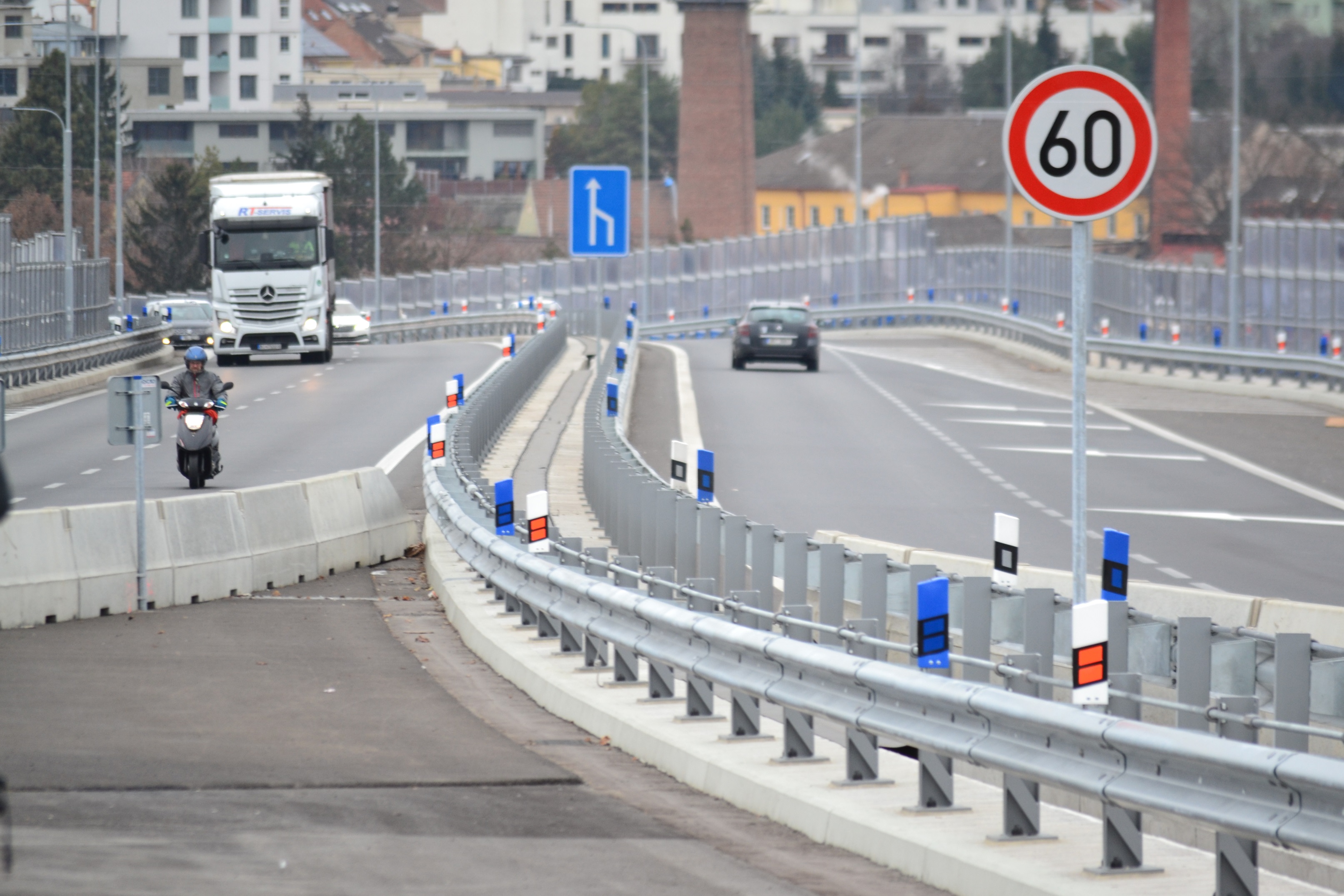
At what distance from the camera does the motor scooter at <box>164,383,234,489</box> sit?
23266 mm

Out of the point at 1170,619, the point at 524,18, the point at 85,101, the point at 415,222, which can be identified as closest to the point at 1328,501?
the point at 1170,619

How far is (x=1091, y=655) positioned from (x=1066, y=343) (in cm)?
4111

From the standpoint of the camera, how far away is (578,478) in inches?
915

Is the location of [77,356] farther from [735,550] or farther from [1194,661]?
[1194,661]

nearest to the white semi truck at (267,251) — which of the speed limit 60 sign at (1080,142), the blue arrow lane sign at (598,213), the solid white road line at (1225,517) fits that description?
the blue arrow lane sign at (598,213)

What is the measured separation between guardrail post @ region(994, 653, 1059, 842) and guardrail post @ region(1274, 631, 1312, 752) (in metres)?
0.87

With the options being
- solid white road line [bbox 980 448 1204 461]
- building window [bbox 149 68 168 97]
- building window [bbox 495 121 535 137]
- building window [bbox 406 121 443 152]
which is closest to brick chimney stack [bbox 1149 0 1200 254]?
building window [bbox 495 121 535 137]

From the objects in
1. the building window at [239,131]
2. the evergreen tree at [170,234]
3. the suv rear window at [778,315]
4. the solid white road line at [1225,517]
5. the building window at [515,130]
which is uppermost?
the building window at [515,130]

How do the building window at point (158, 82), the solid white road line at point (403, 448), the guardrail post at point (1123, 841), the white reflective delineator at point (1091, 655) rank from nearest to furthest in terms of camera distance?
1. the guardrail post at point (1123, 841)
2. the white reflective delineator at point (1091, 655)
3. the solid white road line at point (403, 448)
4. the building window at point (158, 82)

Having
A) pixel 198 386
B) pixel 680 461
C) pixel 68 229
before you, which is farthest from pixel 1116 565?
pixel 68 229

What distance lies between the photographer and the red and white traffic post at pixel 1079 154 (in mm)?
7938

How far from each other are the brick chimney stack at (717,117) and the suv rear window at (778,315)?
A: 56.2 meters

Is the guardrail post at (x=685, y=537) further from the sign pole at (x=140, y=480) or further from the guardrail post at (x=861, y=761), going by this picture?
the guardrail post at (x=861, y=761)

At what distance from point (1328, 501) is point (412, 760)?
17.4 meters
